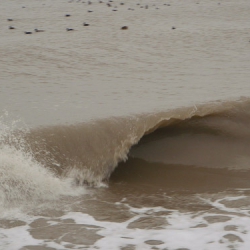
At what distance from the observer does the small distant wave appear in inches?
191

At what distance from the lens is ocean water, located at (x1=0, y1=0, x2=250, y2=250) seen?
13.6 ft

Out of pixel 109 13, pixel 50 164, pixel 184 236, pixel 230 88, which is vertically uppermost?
pixel 109 13

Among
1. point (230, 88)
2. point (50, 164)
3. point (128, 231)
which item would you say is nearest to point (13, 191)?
point (50, 164)

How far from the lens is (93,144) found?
5.25 m

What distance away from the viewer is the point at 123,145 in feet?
17.5

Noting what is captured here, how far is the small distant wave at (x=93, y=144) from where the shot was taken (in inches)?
191

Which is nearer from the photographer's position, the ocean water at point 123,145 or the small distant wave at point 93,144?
the ocean water at point 123,145

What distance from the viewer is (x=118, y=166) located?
5.43 metres

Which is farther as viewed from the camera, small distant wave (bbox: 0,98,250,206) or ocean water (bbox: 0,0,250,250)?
small distant wave (bbox: 0,98,250,206)

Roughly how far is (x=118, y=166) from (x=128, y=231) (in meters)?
1.39

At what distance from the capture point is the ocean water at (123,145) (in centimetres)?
414

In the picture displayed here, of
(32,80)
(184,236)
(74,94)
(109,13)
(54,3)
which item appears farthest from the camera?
(54,3)

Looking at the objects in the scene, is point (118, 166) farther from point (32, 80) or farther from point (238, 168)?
point (32, 80)

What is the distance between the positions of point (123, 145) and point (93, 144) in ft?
0.94
